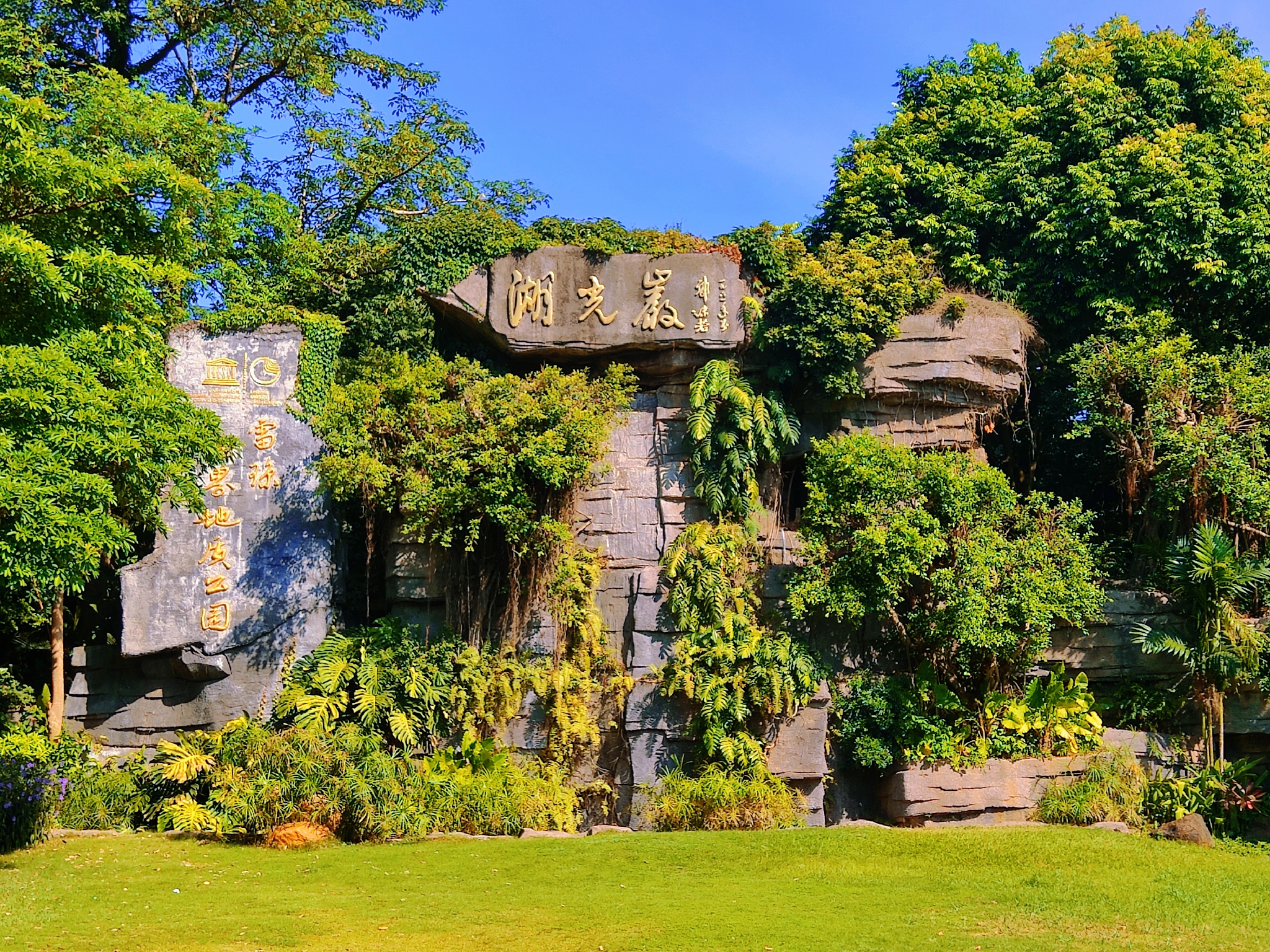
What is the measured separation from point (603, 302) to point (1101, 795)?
746 centimetres

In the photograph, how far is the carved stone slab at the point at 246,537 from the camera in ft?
40.5

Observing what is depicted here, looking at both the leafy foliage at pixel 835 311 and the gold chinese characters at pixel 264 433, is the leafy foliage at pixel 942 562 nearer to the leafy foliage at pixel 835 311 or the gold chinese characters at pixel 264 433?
the leafy foliage at pixel 835 311

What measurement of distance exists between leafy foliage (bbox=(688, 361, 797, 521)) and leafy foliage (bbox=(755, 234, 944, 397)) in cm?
70

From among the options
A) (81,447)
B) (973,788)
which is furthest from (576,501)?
(81,447)

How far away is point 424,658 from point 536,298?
14.4ft

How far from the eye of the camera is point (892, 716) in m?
12.5

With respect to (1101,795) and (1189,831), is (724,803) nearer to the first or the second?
(1101,795)

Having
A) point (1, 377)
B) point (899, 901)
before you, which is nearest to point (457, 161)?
point (1, 377)

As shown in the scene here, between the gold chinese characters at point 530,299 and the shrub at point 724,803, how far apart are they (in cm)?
546

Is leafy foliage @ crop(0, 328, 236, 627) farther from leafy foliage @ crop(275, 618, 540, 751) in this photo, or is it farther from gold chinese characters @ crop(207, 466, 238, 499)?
leafy foliage @ crop(275, 618, 540, 751)

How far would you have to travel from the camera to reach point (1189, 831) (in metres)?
10.9

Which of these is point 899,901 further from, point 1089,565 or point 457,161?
point 457,161

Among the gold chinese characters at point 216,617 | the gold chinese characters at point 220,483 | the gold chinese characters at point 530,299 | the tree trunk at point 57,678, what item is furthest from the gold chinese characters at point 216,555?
the gold chinese characters at point 530,299

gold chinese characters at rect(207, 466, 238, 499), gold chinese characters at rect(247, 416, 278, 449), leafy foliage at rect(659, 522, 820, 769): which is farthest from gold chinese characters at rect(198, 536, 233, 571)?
leafy foliage at rect(659, 522, 820, 769)
